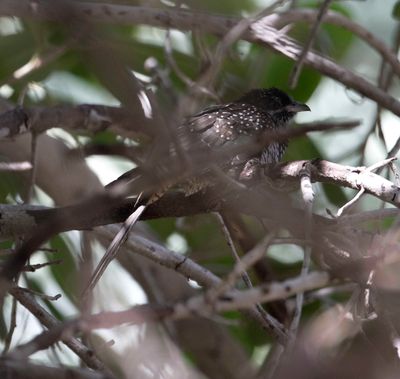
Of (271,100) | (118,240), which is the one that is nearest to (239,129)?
(271,100)

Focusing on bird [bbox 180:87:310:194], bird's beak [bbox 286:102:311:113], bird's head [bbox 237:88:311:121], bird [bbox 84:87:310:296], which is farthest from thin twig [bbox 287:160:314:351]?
bird's beak [bbox 286:102:311:113]

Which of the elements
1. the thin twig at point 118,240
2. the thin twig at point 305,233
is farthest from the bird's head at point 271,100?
the thin twig at point 305,233

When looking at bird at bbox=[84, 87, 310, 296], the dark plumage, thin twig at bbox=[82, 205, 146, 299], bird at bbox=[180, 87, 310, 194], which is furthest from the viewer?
the dark plumage

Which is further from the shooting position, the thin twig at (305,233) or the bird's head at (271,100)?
the bird's head at (271,100)

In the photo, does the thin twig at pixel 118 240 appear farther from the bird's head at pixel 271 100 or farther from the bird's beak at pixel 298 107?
the bird's beak at pixel 298 107

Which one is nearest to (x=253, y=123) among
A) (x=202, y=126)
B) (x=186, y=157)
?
(x=202, y=126)

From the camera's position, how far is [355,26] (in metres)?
5.59

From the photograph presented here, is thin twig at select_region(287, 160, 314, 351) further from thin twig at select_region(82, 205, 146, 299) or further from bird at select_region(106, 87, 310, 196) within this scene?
thin twig at select_region(82, 205, 146, 299)

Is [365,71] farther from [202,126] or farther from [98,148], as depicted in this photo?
[98,148]

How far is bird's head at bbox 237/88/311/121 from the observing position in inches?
237

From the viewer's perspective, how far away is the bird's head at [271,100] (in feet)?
19.7

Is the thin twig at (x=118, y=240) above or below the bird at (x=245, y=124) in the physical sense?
above

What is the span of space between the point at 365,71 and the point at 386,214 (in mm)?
3724

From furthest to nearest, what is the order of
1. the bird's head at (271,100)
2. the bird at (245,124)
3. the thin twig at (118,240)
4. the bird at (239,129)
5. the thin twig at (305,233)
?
the bird's head at (271,100) → the bird at (245,124) → the bird at (239,129) → the thin twig at (118,240) → the thin twig at (305,233)
